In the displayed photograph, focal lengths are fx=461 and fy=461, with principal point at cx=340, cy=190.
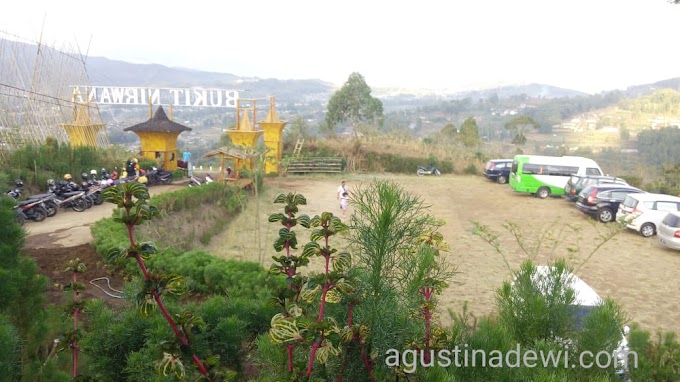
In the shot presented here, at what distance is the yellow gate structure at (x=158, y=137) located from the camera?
58.9ft

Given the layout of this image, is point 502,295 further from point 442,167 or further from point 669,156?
point 669,156

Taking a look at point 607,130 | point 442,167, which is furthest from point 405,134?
point 607,130

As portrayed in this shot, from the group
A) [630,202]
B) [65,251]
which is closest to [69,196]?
[65,251]

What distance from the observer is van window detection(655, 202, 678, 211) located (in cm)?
1185

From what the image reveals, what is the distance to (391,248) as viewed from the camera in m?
1.70

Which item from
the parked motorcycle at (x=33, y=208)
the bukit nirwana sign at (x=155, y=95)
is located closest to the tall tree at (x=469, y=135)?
the bukit nirwana sign at (x=155, y=95)

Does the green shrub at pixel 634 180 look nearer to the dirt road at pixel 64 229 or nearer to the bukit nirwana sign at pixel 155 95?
the bukit nirwana sign at pixel 155 95

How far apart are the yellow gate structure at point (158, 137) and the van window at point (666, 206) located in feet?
53.1

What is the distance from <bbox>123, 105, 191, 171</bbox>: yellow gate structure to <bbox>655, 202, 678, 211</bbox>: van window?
16190 millimetres

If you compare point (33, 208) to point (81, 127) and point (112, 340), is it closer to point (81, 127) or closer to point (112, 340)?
point (81, 127)

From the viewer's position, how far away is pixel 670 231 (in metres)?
10.4

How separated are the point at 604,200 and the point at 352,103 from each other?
2505cm

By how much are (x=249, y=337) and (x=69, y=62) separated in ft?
77.3

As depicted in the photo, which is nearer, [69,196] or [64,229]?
[64,229]
